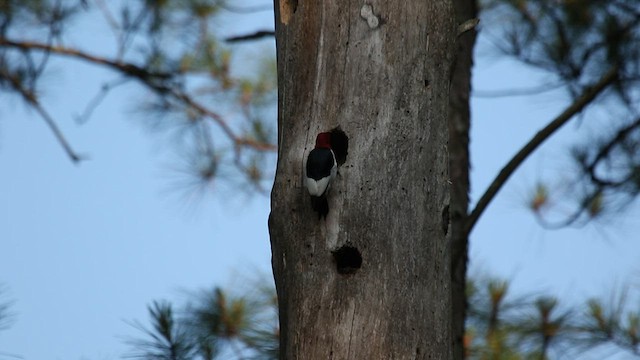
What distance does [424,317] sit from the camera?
280cm

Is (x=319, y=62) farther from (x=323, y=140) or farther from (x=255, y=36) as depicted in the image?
(x=255, y=36)

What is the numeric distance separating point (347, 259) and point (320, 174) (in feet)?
0.79

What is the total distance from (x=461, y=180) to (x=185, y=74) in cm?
191

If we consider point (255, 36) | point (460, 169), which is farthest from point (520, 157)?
point (255, 36)

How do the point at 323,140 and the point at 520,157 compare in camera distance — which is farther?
the point at 520,157

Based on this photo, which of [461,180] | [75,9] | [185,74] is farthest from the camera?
[185,74]

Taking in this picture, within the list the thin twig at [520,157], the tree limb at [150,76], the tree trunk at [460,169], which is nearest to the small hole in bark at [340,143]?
the tree trunk at [460,169]

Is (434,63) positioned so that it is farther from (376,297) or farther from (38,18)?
(38,18)

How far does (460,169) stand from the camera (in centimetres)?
435

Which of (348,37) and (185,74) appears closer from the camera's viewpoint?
(348,37)

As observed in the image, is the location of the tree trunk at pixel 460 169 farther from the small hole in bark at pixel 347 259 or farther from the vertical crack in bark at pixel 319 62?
the small hole in bark at pixel 347 259

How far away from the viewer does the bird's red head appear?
2.84m

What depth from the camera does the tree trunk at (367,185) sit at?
2.76m

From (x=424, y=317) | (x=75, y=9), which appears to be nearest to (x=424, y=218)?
(x=424, y=317)
